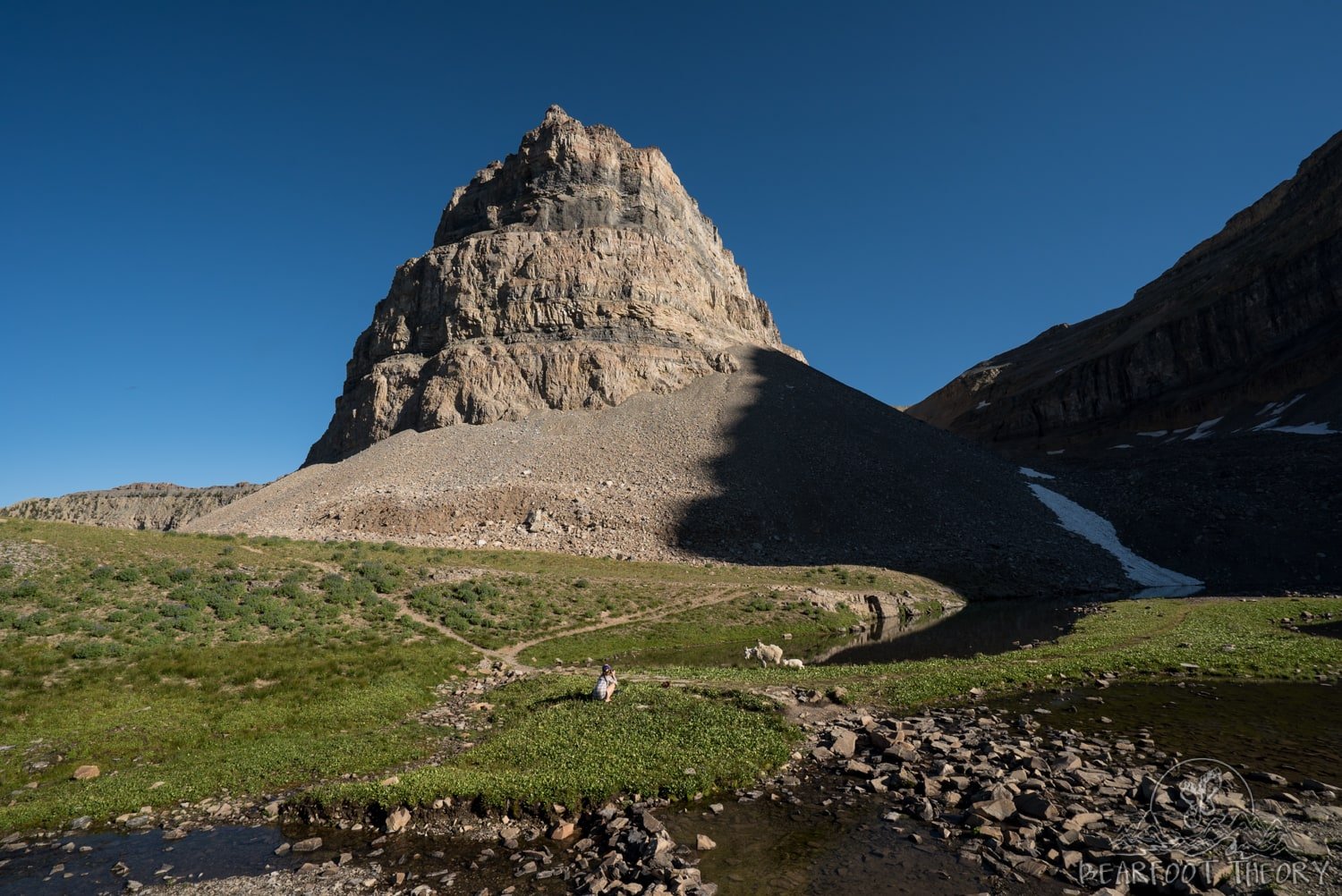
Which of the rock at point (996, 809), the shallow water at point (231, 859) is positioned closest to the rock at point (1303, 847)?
the rock at point (996, 809)

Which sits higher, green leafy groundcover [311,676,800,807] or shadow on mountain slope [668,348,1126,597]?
shadow on mountain slope [668,348,1126,597]

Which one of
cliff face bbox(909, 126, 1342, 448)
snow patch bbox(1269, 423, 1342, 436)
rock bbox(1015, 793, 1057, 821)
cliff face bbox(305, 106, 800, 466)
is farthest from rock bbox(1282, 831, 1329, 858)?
cliff face bbox(909, 126, 1342, 448)

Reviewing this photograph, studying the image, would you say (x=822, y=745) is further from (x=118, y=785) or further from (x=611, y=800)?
(x=118, y=785)

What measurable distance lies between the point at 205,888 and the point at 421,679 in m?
12.5

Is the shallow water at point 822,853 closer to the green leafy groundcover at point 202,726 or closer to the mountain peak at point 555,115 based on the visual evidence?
the green leafy groundcover at point 202,726

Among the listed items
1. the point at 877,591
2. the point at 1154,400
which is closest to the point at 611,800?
the point at 877,591

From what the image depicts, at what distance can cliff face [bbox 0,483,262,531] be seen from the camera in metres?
157

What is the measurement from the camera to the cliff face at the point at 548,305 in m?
86.6

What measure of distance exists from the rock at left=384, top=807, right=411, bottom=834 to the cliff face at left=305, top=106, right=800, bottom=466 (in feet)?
244

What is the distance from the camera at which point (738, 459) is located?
67500 millimetres

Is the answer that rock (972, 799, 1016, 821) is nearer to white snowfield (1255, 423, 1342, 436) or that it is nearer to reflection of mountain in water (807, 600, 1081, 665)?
reflection of mountain in water (807, 600, 1081, 665)

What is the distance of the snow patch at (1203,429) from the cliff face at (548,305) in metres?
67.0

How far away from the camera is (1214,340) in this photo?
317ft

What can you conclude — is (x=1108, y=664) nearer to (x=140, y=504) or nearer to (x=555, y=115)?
(x=555, y=115)
